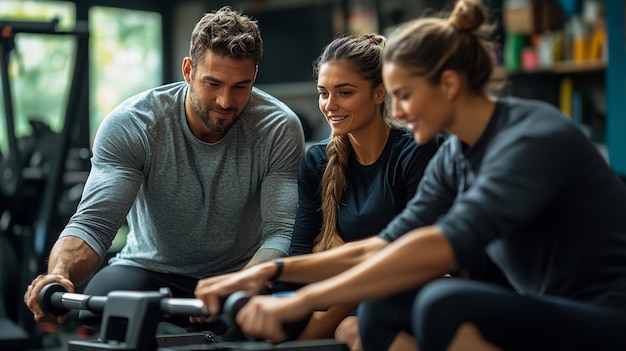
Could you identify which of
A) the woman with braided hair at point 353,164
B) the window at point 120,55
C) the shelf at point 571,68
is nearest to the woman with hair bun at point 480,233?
the woman with braided hair at point 353,164

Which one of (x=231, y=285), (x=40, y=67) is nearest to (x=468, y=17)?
(x=231, y=285)

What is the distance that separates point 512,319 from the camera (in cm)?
152

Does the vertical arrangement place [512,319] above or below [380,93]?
below

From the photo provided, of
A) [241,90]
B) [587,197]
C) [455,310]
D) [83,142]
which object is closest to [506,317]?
[455,310]

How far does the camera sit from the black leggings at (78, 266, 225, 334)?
2.40 metres

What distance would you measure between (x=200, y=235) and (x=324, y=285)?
1.06 m

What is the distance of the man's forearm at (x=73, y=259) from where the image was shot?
225 centimetres

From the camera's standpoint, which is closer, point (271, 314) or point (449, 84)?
point (271, 314)

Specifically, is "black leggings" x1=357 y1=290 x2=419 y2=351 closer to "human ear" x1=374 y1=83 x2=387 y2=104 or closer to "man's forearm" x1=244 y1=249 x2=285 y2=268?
"man's forearm" x1=244 y1=249 x2=285 y2=268

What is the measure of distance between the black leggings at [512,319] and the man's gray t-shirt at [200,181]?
1026 mm

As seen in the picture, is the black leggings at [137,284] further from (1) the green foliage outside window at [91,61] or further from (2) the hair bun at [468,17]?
(1) the green foliage outside window at [91,61]

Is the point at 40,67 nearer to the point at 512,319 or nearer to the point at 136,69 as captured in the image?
the point at 136,69

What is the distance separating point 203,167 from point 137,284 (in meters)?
0.36

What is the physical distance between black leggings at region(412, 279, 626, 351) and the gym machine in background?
3.10 meters
